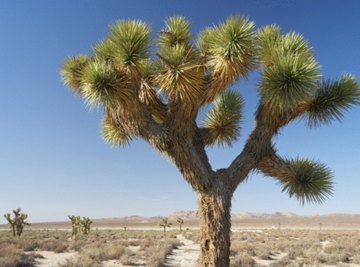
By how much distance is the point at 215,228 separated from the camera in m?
6.84

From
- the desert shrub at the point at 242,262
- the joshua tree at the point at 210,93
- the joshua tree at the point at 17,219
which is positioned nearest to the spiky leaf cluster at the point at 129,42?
the joshua tree at the point at 210,93

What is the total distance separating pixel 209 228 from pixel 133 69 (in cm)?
336

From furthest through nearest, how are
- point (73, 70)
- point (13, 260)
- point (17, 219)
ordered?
point (17, 219), point (13, 260), point (73, 70)

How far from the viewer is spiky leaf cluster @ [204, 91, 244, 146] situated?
29.6 ft

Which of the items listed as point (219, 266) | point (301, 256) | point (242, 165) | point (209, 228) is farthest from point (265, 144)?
point (301, 256)

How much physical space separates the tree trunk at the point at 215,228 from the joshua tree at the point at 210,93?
18 millimetres

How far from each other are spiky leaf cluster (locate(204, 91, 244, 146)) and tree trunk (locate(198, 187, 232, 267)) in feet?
7.70

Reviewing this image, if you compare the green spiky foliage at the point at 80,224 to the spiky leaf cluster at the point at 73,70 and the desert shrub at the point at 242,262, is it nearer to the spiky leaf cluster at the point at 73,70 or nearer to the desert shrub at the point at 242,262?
the desert shrub at the point at 242,262

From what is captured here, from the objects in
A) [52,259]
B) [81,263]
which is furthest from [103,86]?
[52,259]

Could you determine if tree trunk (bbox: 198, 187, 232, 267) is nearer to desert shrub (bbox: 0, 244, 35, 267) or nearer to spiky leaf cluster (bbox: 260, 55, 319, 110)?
spiky leaf cluster (bbox: 260, 55, 319, 110)

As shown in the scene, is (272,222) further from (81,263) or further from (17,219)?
(81,263)

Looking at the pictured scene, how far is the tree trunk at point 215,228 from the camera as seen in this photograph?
6.79 m

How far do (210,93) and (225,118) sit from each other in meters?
1.89

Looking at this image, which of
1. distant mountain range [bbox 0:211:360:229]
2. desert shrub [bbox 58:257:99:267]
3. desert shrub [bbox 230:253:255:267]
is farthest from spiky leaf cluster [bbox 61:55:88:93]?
distant mountain range [bbox 0:211:360:229]
